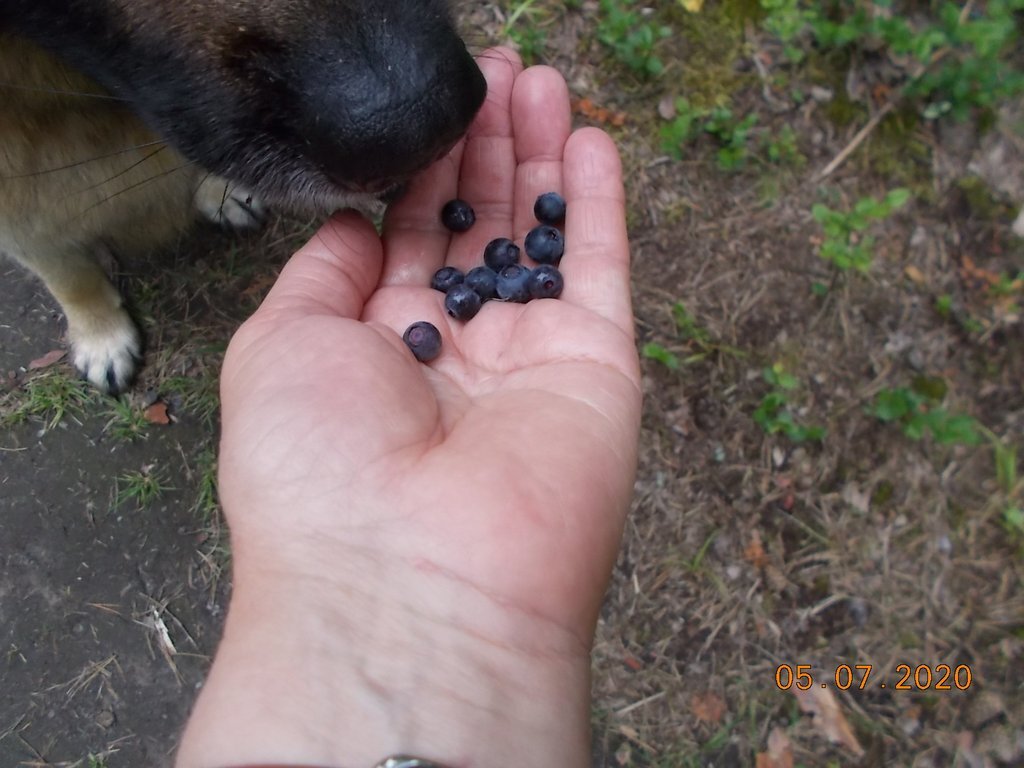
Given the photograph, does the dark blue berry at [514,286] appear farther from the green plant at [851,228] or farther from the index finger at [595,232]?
the green plant at [851,228]

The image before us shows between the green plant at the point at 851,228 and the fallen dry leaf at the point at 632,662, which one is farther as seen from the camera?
the green plant at the point at 851,228

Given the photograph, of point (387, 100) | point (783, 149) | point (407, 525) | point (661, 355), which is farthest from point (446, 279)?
point (783, 149)

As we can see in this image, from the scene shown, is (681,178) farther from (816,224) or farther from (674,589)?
(674,589)

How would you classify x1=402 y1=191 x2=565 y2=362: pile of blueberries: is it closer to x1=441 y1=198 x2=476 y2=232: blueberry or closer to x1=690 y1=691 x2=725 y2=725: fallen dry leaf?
x1=441 y1=198 x2=476 y2=232: blueberry

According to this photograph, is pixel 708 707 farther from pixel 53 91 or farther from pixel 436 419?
pixel 53 91

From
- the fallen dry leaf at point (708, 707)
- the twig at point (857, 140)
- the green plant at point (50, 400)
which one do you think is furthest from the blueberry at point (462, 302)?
the twig at point (857, 140)

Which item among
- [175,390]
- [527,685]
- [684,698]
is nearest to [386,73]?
[527,685]

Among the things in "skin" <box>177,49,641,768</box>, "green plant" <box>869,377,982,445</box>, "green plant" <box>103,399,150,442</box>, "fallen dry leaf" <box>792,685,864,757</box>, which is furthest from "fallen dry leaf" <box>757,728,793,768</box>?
"green plant" <box>103,399,150,442</box>
